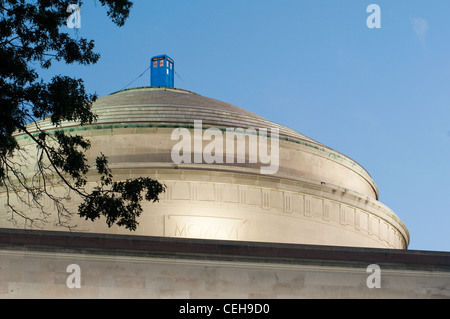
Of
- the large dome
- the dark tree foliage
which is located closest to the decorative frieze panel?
the large dome

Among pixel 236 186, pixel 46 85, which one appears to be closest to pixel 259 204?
pixel 236 186

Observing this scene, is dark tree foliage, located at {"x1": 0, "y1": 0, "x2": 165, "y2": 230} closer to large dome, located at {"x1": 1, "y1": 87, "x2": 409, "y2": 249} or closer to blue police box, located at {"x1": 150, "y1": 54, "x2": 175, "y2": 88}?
large dome, located at {"x1": 1, "y1": 87, "x2": 409, "y2": 249}

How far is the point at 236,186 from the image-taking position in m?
21.4

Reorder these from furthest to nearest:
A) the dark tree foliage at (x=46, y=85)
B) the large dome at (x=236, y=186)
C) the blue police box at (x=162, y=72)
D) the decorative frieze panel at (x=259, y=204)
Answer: the blue police box at (x=162, y=72) → the large dome at (x=236, y=186) → the decorative frieze panel at (x=259, y=204) → the dark tree foliage at (x=46, y=85)

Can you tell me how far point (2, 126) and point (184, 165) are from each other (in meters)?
7.59

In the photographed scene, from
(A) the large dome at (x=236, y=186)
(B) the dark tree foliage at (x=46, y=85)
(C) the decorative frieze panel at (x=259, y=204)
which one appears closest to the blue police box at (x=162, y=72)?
(A) the large dome at (x=236, y=186)

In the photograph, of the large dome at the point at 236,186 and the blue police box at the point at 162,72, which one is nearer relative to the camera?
the large dome at the point at 236,186

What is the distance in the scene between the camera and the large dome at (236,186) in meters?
20.7

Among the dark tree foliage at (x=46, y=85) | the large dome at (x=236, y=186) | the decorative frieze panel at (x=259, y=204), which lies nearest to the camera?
the dark tree foliage at (x=46, y=85)

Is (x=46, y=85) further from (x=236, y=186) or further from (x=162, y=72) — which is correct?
(x=162, y=72)

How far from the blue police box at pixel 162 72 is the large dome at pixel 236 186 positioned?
10.3 m

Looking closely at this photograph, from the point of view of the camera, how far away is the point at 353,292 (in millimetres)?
13984

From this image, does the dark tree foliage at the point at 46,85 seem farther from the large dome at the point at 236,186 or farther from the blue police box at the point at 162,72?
the blue police box at the point at 162,72
